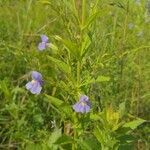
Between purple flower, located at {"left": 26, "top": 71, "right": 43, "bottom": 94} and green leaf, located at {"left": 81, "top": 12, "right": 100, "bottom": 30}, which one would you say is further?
purple flower, located at {"left": 26, "top": 71, "right": 43, "bottom": 94}

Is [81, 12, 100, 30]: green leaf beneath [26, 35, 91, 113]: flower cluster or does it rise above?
above

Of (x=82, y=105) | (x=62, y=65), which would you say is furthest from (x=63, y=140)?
(x=62, y=65)

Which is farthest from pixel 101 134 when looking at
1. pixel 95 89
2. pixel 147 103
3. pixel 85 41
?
pixel 147 103

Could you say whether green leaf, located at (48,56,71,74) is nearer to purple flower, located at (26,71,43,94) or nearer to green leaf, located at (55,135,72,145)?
purple flower, located at (26,71,43,94)

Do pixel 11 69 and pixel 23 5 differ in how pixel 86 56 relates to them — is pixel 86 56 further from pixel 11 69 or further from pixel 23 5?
pixel 23 5

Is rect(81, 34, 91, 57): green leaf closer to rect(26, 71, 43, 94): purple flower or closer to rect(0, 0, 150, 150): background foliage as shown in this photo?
rect(0, 0, 150, 150): background foliage

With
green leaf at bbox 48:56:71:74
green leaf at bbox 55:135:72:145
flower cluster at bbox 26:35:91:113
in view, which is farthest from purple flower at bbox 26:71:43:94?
green leaf at bbox 55:135:72:145

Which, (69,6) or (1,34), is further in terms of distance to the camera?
(1,34)

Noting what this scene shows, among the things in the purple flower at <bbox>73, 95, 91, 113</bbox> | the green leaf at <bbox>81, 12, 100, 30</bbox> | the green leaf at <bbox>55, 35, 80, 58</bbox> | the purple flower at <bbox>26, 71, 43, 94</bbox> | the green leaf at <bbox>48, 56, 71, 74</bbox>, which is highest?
the green leaf at <bbox>81, 12, 100, 30</bbox>

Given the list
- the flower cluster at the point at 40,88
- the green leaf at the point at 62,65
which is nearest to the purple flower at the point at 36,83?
the flower cluster at the point at 40,88
